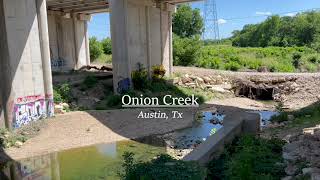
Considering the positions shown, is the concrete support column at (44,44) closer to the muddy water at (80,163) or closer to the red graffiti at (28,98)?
the red graffiti at (28,98)

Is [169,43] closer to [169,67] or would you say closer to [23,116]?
[169,67]

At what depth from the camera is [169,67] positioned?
2878 centimetres

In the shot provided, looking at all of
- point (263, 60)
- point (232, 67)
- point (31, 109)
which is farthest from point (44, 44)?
point (263, 60)

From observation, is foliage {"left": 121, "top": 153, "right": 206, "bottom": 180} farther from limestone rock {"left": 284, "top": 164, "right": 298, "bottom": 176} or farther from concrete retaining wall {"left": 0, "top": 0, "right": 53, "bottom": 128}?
concrete retaining wall {"left": 0, "top": 0, "right": 53, "bottom": 128}

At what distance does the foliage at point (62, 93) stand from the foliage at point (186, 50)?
1720 cm

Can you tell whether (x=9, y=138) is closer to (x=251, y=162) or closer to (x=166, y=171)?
(x=166, y=171)

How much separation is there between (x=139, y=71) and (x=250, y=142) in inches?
622

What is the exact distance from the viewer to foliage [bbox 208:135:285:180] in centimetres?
714

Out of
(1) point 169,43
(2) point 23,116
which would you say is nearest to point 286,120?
(2) point 23,116

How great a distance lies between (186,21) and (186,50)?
24.3 meters

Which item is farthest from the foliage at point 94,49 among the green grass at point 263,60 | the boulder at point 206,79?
the boulder at point 206,79

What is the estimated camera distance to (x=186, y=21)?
5947 cm

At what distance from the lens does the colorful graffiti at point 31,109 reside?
15242 mm

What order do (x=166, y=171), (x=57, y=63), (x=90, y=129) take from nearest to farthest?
1. (x=166, y=171)
2. (x=90, y=129)
3. (x=57, y=63)
